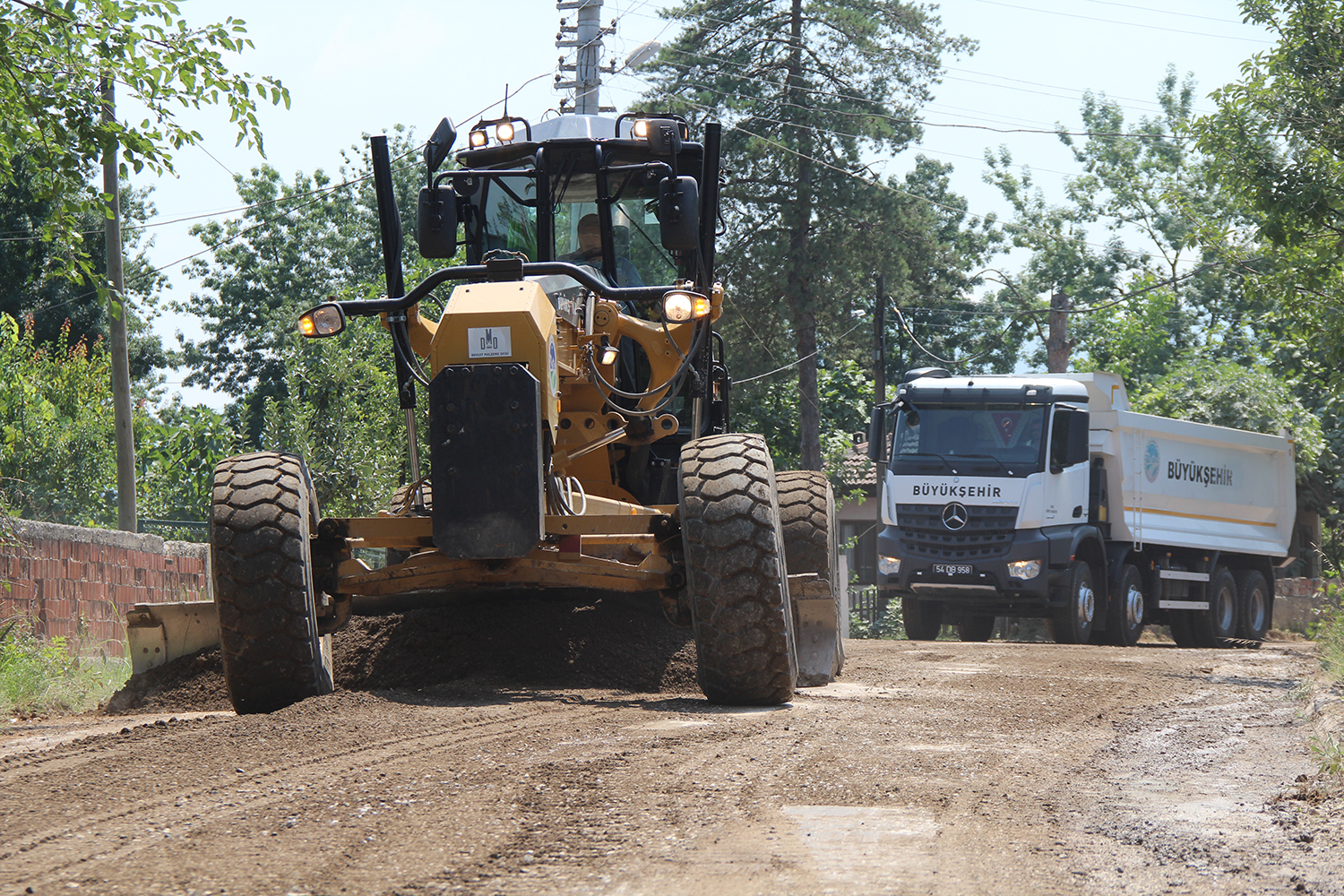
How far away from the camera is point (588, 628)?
28.0ft

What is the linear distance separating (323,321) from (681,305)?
1785mm

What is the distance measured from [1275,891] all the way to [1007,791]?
4.51 ft

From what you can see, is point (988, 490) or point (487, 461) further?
point (988, 490)

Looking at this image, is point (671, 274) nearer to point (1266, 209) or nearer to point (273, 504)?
point (273, 504)

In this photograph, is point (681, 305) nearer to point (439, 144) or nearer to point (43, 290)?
point (439, 144)

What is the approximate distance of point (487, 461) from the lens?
663cm

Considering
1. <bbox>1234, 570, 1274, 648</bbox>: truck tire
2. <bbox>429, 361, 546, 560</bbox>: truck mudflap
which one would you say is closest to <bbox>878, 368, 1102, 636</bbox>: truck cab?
<bbox>1234, 570, 1274, 648</bbox>: truck tire

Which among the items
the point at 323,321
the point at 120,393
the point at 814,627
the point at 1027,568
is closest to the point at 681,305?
the point at 323,321

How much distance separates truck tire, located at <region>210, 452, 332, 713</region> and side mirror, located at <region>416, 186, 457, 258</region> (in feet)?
6.39

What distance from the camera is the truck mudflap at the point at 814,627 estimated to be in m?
8.06

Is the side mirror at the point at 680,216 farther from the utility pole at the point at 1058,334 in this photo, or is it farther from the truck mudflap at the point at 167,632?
the utility pole at the point at 1058,334

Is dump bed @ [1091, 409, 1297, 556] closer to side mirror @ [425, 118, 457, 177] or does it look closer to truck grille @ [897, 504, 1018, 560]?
truck grille @ [897, 504, 1018, 560]

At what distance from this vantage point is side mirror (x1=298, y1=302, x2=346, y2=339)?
23.3 ft

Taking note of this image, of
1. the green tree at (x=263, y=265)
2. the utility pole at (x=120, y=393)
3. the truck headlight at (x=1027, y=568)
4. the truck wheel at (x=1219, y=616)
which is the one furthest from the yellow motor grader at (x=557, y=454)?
the green tree at (x=263, y=265)
